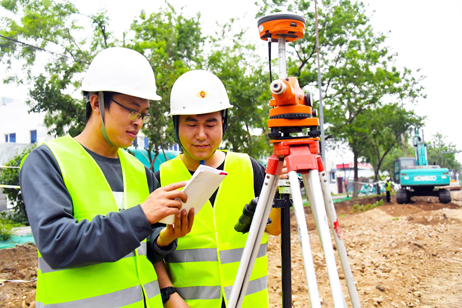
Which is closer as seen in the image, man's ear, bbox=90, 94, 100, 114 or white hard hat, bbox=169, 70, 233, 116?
man's ear, bbox=90, 94, 100, 114

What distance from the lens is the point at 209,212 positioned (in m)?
1.88

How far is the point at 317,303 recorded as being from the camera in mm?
1217

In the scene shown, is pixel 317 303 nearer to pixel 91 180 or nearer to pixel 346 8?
pixel 91 180

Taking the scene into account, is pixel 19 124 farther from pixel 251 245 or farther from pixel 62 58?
pixel 251 245

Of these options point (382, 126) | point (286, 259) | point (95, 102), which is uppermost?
point (382, 126)

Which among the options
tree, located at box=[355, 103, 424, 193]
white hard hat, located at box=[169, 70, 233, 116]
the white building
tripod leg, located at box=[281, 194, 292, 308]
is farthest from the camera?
the white building

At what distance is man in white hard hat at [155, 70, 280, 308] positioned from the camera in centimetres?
178

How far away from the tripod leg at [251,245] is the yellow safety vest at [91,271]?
33 centimetres

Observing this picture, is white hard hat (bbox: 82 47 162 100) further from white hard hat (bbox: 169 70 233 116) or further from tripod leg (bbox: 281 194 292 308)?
tripod leg (bbox: 281 194 292 308)

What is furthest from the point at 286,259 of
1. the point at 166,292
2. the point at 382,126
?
the point at 382,126

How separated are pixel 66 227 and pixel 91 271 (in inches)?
9.1

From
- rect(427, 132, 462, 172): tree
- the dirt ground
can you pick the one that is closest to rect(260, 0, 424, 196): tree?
the dirt ground

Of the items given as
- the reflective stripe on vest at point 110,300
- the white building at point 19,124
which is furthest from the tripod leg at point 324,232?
the white building at point 19,124

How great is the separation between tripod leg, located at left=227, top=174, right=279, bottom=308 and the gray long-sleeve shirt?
1.78ft
